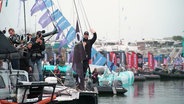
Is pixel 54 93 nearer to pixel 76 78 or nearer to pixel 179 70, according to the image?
pixel 76 78

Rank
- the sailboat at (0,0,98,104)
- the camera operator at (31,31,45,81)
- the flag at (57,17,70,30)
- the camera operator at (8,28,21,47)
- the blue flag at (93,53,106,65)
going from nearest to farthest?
the sailboat at (0,0,98,104)
the camera operator at (31,31,45,81)
the camera operator at (8,28,21,47)
the flag at (57,17,70,30)
the blue flag at (93,53,106,65)

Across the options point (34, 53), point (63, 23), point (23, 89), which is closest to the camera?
point (23, 89)

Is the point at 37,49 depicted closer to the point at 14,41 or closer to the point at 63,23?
the point at 14,41

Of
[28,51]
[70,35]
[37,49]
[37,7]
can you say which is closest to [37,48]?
[37,49]

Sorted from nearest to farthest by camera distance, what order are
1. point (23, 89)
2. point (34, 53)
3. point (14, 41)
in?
point (23, 89)
point (34, 53)
point (14, 41)

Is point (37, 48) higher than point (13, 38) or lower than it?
lower

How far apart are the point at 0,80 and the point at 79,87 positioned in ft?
13.2

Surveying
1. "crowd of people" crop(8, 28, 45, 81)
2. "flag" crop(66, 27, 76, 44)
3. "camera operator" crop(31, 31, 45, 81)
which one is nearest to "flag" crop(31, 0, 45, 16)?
"flag" crop(66, 27, 76, 44)

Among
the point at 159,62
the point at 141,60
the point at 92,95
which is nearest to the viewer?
the point at 92,95

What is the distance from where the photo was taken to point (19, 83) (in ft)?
50.8

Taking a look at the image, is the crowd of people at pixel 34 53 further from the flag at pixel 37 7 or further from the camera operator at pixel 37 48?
the flag at pixel 37 7

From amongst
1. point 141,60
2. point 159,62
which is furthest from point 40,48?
point 159,62

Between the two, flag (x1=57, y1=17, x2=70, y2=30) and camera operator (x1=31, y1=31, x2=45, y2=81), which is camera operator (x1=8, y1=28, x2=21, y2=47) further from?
flag (x1=57, y1=17, x2=70, y2=30)

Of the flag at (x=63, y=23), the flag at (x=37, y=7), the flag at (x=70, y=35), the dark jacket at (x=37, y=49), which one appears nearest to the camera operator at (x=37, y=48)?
the dark jacket at (x=37, y=49)
